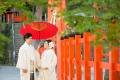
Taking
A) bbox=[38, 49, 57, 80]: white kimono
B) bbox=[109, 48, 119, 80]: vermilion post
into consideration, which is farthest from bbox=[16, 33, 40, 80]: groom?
bbox=[109, 48, 119, 80]: vermilion post

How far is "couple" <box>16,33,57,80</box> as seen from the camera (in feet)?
29.8

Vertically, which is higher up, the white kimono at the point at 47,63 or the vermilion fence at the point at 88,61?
the vermilion fence at the point at 88,61

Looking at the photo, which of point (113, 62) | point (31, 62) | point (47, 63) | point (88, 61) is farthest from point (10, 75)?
point (113, 62)

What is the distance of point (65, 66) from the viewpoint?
10.6 metres

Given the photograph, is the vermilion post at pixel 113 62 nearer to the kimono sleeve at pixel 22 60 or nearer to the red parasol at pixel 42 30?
the kimono sleeve at pixel 22 60

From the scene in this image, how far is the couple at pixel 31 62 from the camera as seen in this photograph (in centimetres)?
908

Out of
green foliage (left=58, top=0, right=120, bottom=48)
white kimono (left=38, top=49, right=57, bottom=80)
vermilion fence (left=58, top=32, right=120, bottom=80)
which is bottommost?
white kimono (left=38, top=49, right=57, bottom=80)

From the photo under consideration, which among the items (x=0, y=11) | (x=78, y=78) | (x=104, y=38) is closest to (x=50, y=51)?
(x=78, y=78)

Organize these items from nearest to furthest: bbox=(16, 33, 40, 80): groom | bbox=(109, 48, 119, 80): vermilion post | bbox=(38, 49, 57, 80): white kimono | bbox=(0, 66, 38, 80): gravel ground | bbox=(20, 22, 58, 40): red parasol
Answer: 1. bbox=(109, 48, 119, 80): vermilion post
2. bbox=(16, 33, 40, 80): groom
3. bbox=(38, 49, 57, 80): white kimono
4. bbox=(20, 22, 58, 40): red parasol
5. bbox=(0, 66, 38, 80): gravel ground

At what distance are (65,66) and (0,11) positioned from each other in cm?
569

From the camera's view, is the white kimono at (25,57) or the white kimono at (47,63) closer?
the white kimono at (25,57)

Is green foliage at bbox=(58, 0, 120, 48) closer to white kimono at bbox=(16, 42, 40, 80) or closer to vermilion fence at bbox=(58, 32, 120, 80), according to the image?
vermilion fence at bbox=(58, 32, 120, 80)

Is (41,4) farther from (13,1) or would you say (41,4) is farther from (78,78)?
(78,78)

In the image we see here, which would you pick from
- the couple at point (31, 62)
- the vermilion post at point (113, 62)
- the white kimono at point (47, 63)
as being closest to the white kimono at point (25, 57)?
the couple at point (31, 62)
